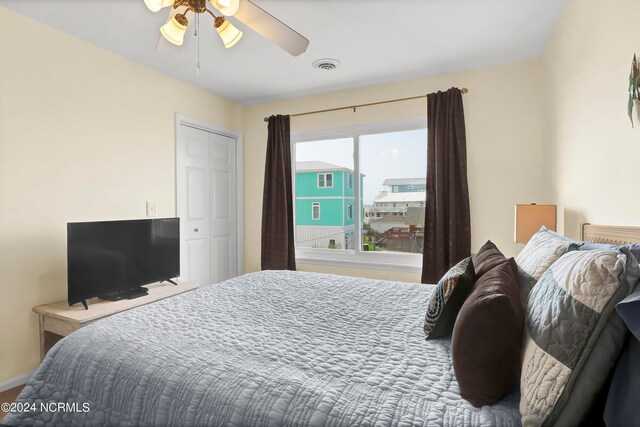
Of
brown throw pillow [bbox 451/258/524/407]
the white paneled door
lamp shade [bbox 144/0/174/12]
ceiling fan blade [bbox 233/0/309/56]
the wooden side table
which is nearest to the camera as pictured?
brown throw pillow [bbox 451/258/524/407]

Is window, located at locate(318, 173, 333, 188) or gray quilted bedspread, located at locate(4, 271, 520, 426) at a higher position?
window, located at locate(318, 173, 333, 188)

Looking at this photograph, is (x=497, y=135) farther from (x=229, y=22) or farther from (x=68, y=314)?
(x=68, y=314)

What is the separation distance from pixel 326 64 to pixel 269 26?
1.42 meters

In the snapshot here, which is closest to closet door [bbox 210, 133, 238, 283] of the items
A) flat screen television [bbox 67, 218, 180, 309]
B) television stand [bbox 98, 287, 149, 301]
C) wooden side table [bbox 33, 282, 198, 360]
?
flat screen television [bbox 67, 218, 180, 309]

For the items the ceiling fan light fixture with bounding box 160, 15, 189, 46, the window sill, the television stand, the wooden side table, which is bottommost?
the wooden side table

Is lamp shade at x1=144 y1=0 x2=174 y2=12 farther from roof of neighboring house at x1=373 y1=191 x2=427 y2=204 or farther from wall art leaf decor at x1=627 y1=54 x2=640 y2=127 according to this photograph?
roof of neighboring house at x1=373 y1=191 x2=427 y2=204

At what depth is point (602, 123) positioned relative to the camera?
171cm

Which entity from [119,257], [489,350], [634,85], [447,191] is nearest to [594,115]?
[634,85]

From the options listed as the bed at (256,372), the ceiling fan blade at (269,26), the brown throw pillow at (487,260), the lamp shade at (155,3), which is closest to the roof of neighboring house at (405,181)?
the brown throw pillow at (487,260)

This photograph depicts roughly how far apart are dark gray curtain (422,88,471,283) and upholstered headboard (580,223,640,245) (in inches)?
53.8

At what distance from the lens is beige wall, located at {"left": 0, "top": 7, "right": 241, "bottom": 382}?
2346 mm

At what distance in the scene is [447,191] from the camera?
129 inches

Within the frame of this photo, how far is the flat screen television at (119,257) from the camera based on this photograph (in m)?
2.45

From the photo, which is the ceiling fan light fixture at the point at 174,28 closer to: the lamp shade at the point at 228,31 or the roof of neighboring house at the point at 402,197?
the lamp shade at the point at 228,31
